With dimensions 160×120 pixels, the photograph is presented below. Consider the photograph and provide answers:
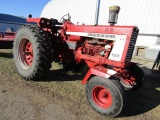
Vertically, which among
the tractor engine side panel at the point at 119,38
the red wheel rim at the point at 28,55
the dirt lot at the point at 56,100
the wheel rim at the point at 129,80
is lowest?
the dirt lot at the point at 56,100

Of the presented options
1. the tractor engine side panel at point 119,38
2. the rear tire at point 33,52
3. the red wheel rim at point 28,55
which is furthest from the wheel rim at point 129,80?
the red wheel rim at point 28,55

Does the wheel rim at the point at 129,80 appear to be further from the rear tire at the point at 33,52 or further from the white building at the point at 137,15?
the white building at the point at 137,15

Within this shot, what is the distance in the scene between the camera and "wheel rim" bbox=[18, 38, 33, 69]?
5.09 meters

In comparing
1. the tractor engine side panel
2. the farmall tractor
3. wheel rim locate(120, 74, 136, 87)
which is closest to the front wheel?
the farmall tractor

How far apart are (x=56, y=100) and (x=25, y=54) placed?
6.19 feet

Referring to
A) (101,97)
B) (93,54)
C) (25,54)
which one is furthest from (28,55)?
(101,97)

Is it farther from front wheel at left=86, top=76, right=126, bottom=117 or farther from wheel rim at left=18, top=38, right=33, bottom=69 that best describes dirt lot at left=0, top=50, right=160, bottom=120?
Result: wheel rim at left=18, top=38, right=33, bottom=69

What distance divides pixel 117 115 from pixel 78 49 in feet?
6.10

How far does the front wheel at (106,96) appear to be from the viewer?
3.30 metres

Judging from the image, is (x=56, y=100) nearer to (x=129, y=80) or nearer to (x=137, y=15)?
(x=129, y=80)

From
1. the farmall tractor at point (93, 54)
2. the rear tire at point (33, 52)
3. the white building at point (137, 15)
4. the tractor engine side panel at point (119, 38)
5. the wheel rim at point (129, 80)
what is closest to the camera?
the farmall tractor at point (93, 54)

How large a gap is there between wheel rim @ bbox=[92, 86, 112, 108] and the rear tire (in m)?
1.39

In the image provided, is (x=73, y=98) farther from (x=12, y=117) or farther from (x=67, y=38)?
(x=67, y=38)

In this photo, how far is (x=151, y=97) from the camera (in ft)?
14.8
